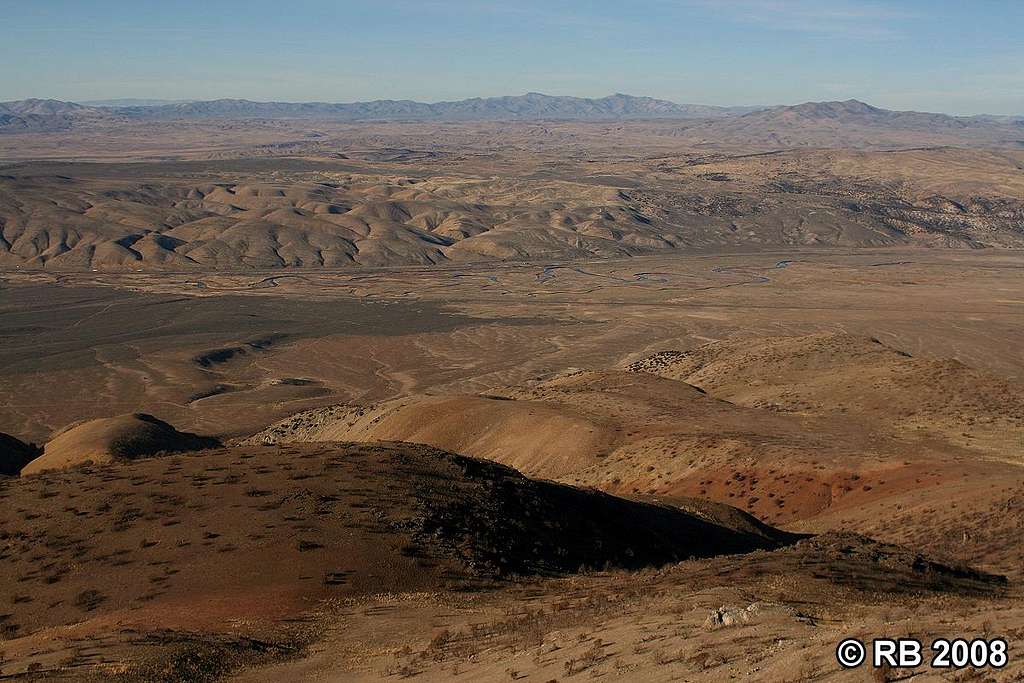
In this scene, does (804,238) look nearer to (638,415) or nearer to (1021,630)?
(638,415)

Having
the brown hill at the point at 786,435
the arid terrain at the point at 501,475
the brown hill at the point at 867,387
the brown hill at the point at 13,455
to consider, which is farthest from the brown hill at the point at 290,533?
the brown hill at the point at 867,387

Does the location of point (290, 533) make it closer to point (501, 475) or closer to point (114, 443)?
point (501, 475)

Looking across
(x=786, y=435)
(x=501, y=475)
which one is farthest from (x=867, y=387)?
(x=501, y=475)

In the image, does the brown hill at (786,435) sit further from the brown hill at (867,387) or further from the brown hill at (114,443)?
the brown hill at (114,443)

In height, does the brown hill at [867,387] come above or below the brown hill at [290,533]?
below

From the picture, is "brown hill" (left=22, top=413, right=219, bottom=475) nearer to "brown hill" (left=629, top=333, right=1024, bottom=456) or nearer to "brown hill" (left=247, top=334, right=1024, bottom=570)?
"brown hill" (left=247, top=334, right=1024, bottom=570)

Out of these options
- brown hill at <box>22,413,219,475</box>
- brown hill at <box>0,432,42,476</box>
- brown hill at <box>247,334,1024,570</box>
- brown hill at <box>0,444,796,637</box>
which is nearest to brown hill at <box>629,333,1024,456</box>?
brown hill at <box>247,334,1024,570</box>

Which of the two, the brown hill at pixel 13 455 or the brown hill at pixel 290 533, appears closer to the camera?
the brown hill at pixel 290 533
